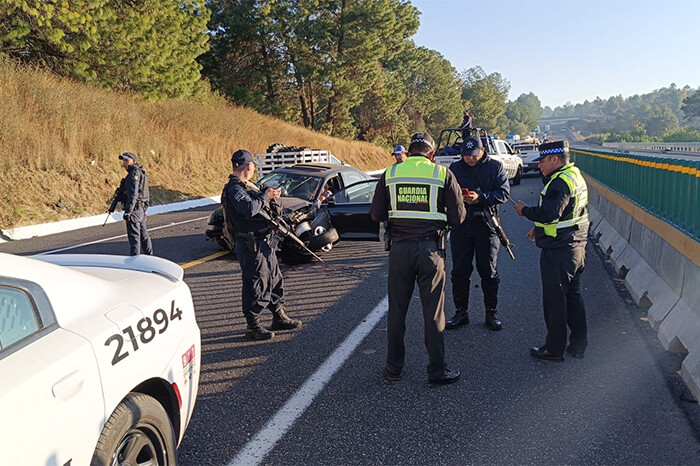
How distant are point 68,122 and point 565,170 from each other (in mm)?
17022

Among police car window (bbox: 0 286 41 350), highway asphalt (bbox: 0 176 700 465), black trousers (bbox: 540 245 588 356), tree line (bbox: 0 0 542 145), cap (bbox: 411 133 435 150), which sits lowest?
highway asphalt (bbox: 0 176 700 465)

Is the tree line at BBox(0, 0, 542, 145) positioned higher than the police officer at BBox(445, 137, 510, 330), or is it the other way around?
the tree line at BBox(0, 0, 542, 145)

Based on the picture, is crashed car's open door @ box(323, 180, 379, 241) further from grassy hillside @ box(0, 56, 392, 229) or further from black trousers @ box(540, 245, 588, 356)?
grassy hillside @ box(0, 56, 392, 229)

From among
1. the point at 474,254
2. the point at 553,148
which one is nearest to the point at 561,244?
the point at 553,148

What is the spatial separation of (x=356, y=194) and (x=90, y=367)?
25.1ft

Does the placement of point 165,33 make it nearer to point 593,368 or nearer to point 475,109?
point 593,368

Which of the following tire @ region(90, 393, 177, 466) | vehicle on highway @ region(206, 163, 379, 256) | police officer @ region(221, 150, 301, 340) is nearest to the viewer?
tire @ region(90, 393, 177, 466)

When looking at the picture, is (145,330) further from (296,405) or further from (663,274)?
(663,274)

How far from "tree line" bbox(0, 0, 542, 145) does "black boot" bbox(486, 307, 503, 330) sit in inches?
684

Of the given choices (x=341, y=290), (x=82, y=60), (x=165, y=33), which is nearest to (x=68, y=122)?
(x=82, y=60)

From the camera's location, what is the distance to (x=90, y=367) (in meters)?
2.10

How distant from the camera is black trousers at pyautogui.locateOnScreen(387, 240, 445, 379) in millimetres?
4180

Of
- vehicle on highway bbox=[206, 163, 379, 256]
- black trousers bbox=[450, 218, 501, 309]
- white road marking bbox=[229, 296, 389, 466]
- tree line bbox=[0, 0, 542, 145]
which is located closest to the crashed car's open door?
vehicle on highway bbox=[206, 163, 379, 256]

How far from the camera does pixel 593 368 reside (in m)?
4.48
